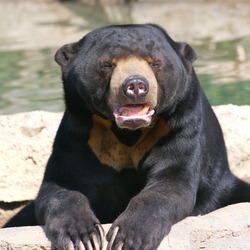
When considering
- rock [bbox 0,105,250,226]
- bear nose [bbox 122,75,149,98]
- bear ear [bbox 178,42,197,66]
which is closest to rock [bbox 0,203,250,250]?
bear nose [bbox 122,75,149,98]

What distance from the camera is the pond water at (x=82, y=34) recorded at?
10.5 metres

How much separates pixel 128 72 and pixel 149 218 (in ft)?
2.62

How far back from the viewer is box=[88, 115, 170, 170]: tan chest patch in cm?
570

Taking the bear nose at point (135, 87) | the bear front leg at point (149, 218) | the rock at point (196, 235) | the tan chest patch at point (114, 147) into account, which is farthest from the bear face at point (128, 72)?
the rock at point (196, 235)

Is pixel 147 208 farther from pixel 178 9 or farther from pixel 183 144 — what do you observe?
pixel 178 9

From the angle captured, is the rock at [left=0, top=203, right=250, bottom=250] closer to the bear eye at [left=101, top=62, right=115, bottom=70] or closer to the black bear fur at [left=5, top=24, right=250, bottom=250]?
the black bear fur at [left=5, top=24, right=250, bottom=250]

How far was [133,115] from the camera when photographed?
17.0ft

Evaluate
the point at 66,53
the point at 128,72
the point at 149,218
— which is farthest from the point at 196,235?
the point at 66,53

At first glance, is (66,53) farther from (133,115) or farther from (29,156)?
(29,156)

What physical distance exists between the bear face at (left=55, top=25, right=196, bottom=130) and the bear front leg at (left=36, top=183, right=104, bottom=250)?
49cm

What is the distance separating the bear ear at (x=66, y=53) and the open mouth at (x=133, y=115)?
70cm

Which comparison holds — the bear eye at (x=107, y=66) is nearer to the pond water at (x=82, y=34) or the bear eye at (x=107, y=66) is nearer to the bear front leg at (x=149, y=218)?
the bear front leg at (x=149, y=218)

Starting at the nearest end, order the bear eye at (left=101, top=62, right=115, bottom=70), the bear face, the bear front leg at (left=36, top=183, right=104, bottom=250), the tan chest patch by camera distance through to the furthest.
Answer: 1. the bear front leg at (left=36, top=183, right=104, bottom=250)
2. the bear face
3. the bear eye at (left=101, top=62, right=115, bottom=70)
4. the tan chest patch

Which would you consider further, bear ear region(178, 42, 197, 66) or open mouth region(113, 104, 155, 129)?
bear ear region(178, 42, 197, 66)
